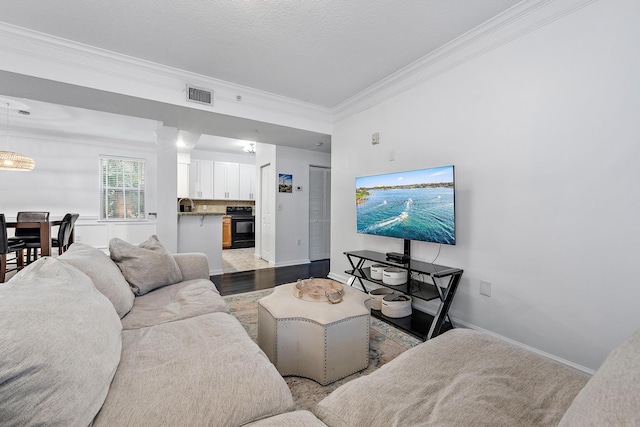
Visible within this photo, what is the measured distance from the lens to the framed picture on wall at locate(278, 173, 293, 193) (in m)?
5.10

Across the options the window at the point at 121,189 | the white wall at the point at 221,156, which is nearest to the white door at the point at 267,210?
the white wall at the point at 221,156

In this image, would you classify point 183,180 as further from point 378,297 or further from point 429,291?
point 429,291

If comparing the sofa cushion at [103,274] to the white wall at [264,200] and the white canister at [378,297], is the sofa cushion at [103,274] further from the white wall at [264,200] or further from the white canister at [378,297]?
the white wall at [264,200]

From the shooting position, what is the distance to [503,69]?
226cm

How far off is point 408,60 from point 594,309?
2.58 m

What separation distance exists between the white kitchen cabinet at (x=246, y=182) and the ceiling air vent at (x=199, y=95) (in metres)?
4.87

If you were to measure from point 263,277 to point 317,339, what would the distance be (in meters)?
2.76

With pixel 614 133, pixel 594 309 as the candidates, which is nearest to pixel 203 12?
pixel 614 133

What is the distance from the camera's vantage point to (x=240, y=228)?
24.7 ft

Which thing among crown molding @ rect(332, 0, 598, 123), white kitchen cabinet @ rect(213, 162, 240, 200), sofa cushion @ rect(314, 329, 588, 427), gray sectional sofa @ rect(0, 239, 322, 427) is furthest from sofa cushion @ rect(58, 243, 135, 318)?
white kitchen cabinet @ rect(213, 162, 240, 200)

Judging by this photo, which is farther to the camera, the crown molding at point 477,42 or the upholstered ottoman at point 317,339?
the crown molding at point 477,42

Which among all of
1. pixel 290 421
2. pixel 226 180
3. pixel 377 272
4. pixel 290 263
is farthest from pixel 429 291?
pixel 226 180

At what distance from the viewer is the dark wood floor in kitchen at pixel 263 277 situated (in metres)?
3.77

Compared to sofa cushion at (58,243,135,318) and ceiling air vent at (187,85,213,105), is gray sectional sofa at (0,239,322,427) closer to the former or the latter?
sofa cushion at (58,243,135,318)
